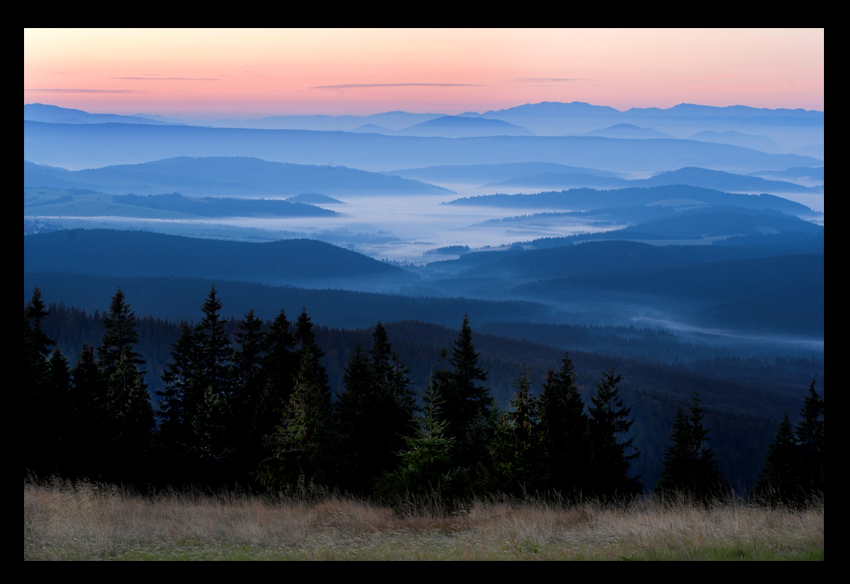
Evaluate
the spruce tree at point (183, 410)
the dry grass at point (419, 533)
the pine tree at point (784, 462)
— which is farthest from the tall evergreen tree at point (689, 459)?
the spruce tree at point (183, 410)

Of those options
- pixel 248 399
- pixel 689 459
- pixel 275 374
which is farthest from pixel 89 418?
pixel 689 459

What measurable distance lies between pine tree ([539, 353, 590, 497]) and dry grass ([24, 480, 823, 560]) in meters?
9.67

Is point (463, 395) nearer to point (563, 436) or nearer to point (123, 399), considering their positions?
point (563, 436)

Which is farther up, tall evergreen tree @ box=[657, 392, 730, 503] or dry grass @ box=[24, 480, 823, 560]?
dry grass @ box=[24, 480, 823, 560]

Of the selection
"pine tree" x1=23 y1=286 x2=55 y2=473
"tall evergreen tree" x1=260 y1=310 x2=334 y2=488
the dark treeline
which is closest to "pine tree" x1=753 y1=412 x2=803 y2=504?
the dark treeline

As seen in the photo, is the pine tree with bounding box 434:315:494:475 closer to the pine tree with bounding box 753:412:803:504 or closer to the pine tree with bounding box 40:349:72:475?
the pine tree with bounding box 40:349:72:475

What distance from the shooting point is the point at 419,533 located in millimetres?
12055

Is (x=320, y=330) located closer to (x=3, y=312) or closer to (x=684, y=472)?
(x=684, y=472)

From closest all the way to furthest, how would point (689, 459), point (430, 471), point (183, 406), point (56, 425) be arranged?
1. point (430, 471)
2. point (56, 425)
3. point (183, 406)
4. point (689, 459)

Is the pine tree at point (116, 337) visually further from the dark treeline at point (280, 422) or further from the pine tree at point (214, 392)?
the pine tree at point (214, 392)

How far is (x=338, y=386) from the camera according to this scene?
130625 millimetres

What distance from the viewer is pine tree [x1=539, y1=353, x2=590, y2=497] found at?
24.1m

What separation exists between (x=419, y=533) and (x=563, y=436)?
15.9m
